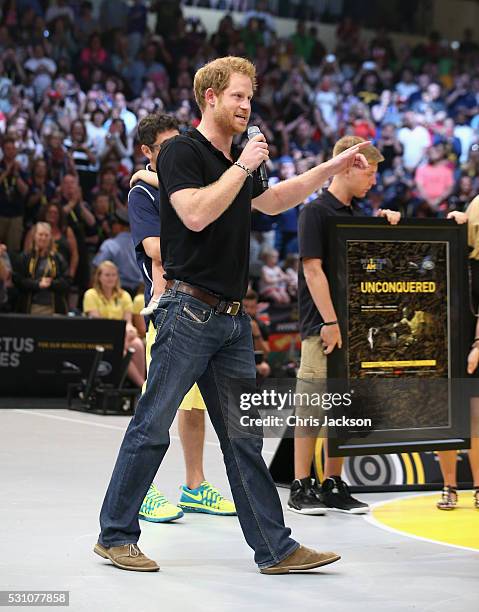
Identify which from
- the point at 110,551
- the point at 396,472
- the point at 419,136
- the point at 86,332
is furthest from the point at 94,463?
the point at 419,136

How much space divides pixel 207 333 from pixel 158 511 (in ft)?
5.12

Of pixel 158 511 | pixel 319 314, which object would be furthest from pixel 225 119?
pixel 158 511

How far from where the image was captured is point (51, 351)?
37.4ft

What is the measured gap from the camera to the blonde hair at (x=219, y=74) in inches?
164

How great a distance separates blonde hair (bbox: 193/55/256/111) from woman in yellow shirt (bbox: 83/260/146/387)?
751 centimetres

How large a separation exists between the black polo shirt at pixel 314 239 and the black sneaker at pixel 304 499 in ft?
2.48

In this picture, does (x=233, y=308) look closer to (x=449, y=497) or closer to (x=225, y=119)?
(x=225, y=119)

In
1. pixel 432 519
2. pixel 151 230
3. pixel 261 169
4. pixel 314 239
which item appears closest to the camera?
pixel 261 169

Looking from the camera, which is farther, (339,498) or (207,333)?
(339,498)

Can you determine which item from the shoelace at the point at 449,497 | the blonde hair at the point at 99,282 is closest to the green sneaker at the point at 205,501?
the shoelace at the point at 449,497

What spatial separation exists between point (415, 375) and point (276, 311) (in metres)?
8.19

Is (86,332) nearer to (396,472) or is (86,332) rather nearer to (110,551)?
(396,472)

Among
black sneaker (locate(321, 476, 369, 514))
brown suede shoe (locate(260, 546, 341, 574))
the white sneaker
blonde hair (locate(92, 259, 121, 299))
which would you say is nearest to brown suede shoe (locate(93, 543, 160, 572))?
brown suede shoe (locate(260, 546, 341, 574))

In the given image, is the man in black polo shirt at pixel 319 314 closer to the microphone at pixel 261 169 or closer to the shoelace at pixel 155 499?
the shoelace at pixel 155 499
